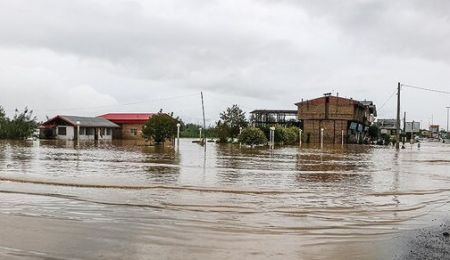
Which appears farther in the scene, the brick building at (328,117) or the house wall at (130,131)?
the brick building at (328,117)

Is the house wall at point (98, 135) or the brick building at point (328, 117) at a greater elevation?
the brick building at point (328, 117)

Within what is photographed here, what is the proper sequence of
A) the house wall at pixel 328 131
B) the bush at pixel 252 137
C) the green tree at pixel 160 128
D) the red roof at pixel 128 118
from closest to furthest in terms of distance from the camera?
1. the green tree at pixel 160 128
2. the bush at pixel 252 137
3. the red roof at pixel 128 118
4. the house wall at pixel 328 131

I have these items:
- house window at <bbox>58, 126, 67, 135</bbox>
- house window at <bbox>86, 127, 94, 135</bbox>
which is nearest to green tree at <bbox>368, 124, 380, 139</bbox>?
house window at <bbox>86, 127, 94, 135</bbox>

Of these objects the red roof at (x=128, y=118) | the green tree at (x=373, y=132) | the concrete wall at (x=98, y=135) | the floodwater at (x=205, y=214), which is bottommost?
the floodwater at (x=205, y=214)

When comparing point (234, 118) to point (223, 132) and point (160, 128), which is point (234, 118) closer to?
point (223, 132)

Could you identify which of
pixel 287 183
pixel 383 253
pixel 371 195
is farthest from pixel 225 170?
pixel 383 253

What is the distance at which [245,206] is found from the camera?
37.0ft

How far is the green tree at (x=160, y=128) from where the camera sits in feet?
165

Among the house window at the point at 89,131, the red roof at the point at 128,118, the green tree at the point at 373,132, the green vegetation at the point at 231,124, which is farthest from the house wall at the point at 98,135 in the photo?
the green tree at the point at 373,132

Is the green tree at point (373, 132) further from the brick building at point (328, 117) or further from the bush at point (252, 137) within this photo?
the bush at point (252, 137)

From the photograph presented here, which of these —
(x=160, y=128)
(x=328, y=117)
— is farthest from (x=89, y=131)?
(x=328, y=117)

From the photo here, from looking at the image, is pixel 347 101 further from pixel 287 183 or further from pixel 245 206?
pixel 245 206

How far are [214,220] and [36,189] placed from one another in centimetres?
614

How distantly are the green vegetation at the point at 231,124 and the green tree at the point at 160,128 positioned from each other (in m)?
16.6
